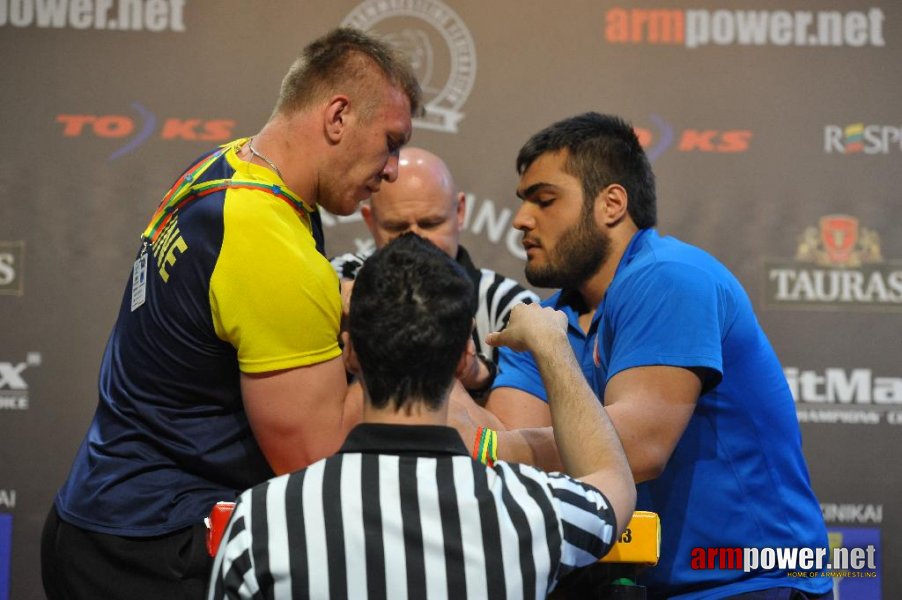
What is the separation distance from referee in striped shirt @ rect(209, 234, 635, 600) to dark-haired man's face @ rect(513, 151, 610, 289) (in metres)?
1.10

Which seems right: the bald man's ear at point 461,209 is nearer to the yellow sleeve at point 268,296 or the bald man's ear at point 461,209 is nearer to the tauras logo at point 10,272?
the tauras logo at point 10,272

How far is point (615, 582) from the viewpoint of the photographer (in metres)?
1.43

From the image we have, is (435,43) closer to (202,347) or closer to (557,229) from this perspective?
(557,229)

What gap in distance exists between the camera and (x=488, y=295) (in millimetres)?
3223

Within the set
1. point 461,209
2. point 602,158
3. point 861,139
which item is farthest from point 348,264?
point 861,139

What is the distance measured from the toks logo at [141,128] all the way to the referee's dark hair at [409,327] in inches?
98.1

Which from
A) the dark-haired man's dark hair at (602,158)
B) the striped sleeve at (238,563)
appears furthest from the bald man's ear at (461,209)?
the striped sleeve at (238,563)

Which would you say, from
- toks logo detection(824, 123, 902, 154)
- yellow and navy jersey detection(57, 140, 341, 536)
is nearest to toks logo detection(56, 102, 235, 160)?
yellow and navy jersey detection(57, 140, 341, 536)

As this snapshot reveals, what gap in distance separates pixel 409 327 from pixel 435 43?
8.48ft

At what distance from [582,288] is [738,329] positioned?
0.48m

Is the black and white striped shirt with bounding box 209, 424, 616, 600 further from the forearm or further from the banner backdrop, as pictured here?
the banner backdrop

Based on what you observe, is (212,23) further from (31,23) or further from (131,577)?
(131,577)

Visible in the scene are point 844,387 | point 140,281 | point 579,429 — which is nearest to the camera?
point 579,429

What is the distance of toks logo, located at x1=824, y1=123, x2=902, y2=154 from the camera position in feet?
11.7
